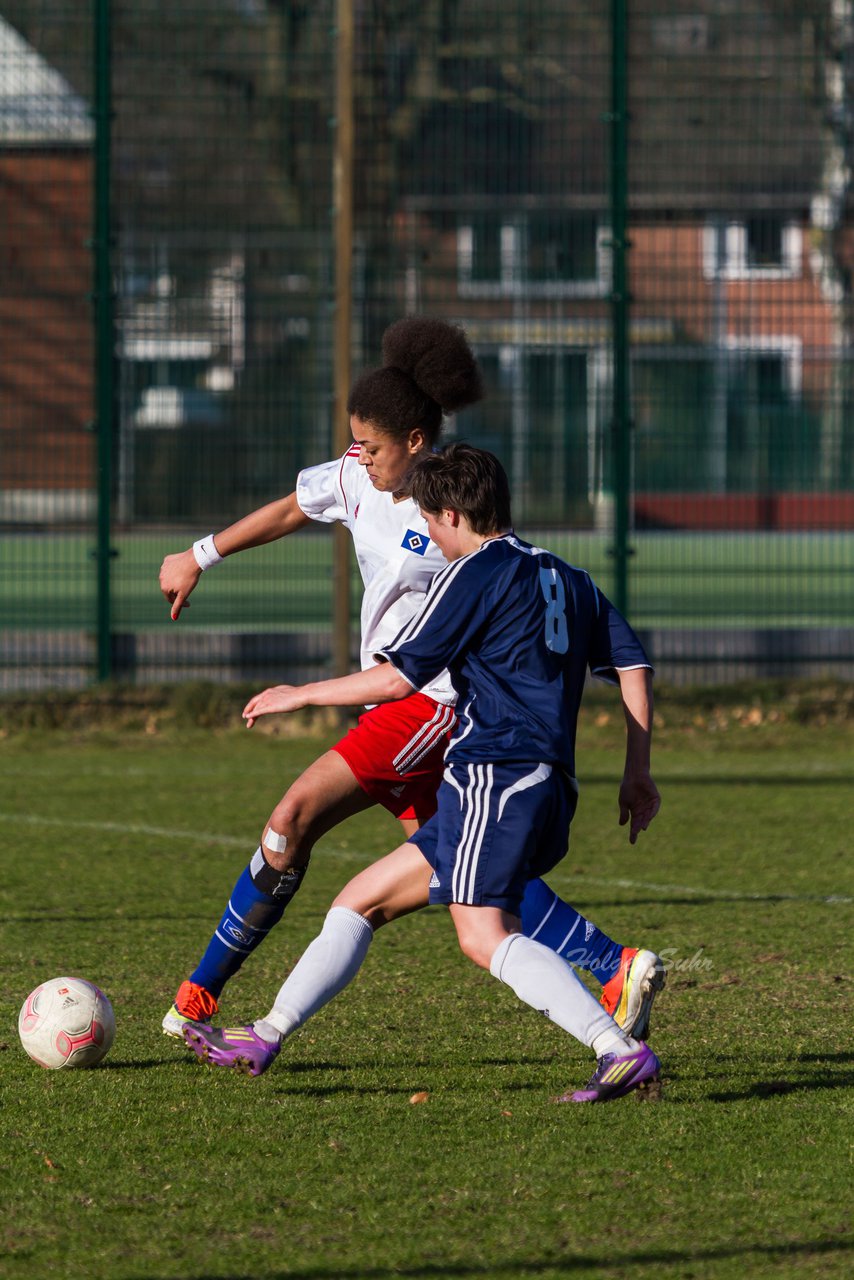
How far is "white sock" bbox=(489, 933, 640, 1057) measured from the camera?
3.90 m

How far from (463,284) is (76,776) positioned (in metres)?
4.34

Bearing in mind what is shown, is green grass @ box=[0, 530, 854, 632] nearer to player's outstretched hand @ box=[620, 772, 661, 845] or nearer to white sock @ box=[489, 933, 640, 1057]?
player's outstretched hand @ box=[620, 772, 661, 845]

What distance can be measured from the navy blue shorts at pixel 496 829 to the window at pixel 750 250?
8.42m

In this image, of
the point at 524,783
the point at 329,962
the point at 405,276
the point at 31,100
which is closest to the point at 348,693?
the point at 524,783

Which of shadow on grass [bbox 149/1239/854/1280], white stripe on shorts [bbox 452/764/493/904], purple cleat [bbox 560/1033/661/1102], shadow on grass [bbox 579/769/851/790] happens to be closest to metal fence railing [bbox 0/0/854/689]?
shadow on grass [bbox 579/769/851/790]

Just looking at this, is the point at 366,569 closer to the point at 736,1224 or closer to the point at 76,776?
the point at 736,1224

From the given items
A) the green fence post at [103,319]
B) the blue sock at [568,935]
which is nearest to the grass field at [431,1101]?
the blue sock at [568,935]

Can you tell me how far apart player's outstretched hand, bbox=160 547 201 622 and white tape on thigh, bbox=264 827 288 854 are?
732mm

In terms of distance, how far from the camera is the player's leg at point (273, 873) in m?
4.54

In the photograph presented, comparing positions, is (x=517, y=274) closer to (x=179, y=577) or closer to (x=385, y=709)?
(x=179, y=577)

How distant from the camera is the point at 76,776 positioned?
32.2 feet

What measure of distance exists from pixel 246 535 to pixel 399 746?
84cm

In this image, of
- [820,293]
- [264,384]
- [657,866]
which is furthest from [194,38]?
[657,866]

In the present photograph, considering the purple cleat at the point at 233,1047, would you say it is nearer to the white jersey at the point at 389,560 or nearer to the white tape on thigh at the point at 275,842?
the white tape on thigh at the point at 275,842
